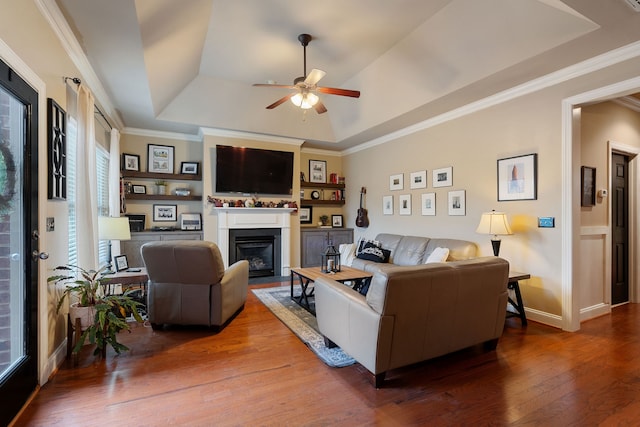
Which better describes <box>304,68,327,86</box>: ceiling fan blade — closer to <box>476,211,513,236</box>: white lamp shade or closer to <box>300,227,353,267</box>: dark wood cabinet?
<box>476,211,513,236</box>: white lamp shade

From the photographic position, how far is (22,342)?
204 cm

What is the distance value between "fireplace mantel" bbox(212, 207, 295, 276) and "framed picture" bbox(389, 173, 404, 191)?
1.98 m

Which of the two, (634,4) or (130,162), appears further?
(130,162)

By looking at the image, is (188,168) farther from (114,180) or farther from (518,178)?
(518,178)

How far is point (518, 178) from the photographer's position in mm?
3775

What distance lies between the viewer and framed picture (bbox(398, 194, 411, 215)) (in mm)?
5484

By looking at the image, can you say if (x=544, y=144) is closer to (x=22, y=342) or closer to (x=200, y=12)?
(x=200, y=12)

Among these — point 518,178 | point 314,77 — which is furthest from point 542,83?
point 314,77

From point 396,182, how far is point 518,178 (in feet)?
7.21

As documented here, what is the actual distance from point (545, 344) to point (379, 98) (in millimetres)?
3774

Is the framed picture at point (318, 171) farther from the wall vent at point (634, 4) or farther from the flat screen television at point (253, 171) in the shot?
the wall vent at point (634, 4)

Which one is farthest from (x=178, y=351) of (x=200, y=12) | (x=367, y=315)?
(x=200, y=12)

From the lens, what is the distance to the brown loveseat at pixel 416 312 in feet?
6.95

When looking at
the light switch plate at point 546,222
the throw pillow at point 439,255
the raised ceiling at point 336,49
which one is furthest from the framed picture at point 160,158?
the light switch plate at point 546,222
